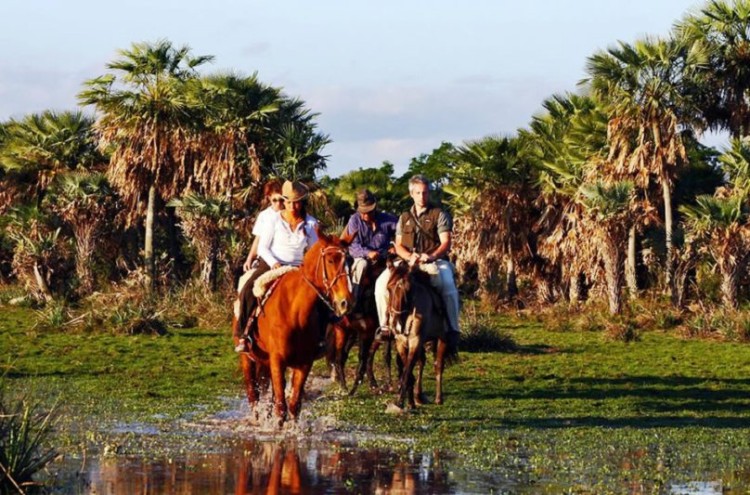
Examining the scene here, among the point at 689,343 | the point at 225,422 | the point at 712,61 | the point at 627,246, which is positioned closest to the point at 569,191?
the point at 627,246

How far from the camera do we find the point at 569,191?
3678 centimetres

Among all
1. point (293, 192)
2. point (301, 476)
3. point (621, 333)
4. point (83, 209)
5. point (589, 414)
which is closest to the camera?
point (301, 476)

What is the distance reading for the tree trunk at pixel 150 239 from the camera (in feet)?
124

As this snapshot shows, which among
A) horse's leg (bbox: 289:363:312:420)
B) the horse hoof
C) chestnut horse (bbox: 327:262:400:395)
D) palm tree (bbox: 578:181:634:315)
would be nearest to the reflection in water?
horse's leg (bbox: 289:363:312:420)

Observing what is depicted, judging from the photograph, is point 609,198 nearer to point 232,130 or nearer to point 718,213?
point 718,213

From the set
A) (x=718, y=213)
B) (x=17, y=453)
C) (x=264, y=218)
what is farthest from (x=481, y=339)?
(x=17, y=453)

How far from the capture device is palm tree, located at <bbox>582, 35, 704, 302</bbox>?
35969mm

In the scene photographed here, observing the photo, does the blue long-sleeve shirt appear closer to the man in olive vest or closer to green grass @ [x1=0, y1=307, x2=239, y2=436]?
the man in olive vest

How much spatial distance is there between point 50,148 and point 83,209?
375 cm

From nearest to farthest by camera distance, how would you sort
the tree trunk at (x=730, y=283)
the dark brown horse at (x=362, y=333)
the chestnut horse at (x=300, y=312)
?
1. the chestnut horse at (x=300, y=312)
2. the dark brown horse at (x=362, y=333)
3. the tree trunk at (x=730, y=283)

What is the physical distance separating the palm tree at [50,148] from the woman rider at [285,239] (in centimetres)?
2709

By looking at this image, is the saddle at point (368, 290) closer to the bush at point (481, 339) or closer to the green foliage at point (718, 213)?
the bush at point (481, 339)

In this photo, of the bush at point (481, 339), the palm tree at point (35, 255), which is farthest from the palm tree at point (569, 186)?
the palm tree at point (35, 255)

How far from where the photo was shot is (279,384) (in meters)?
13.5
